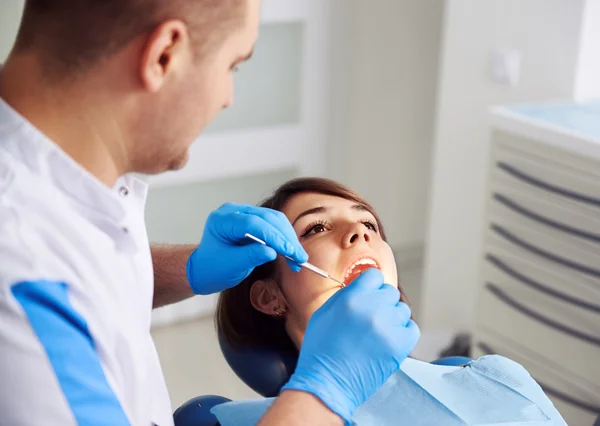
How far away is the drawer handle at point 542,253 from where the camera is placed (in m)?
2.02

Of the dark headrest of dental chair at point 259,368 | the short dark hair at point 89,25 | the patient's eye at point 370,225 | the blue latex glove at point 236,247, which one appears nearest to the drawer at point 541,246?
the patient's eye at point 370,225

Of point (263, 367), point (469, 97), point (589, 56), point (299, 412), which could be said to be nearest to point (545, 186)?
point (589, 56)

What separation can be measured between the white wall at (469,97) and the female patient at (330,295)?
3.75ft

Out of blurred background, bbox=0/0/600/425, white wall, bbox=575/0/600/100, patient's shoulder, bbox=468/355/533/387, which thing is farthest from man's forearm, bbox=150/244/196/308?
white wall, bbox=575/0/600/100

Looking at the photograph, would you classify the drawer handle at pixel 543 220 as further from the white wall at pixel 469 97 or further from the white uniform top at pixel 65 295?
the white uniform top at pixel 65 295

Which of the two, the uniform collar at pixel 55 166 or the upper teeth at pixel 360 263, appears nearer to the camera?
the uniform collar at pixel 55 166

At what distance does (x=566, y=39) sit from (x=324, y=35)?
1088 millimetres

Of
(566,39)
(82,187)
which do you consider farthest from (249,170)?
(82,187)

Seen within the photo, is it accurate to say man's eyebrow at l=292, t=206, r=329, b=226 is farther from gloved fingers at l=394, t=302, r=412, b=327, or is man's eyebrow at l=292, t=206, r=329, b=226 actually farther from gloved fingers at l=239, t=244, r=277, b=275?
gloved fingers at l=394, t=302, r=412, b=327

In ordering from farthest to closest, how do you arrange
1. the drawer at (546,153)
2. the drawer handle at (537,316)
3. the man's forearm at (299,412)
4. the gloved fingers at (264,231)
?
the drawer handle at (537,316) < the drawer at (546,153) < the gloved fingers at (264,231) < the man's forearm at (299,412)

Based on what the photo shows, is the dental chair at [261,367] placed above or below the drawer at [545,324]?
above

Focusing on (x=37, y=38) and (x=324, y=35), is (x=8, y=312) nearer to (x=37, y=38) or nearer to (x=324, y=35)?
(x=37, y=38)

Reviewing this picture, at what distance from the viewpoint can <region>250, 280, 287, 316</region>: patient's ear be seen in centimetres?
155

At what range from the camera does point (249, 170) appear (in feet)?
10.5
